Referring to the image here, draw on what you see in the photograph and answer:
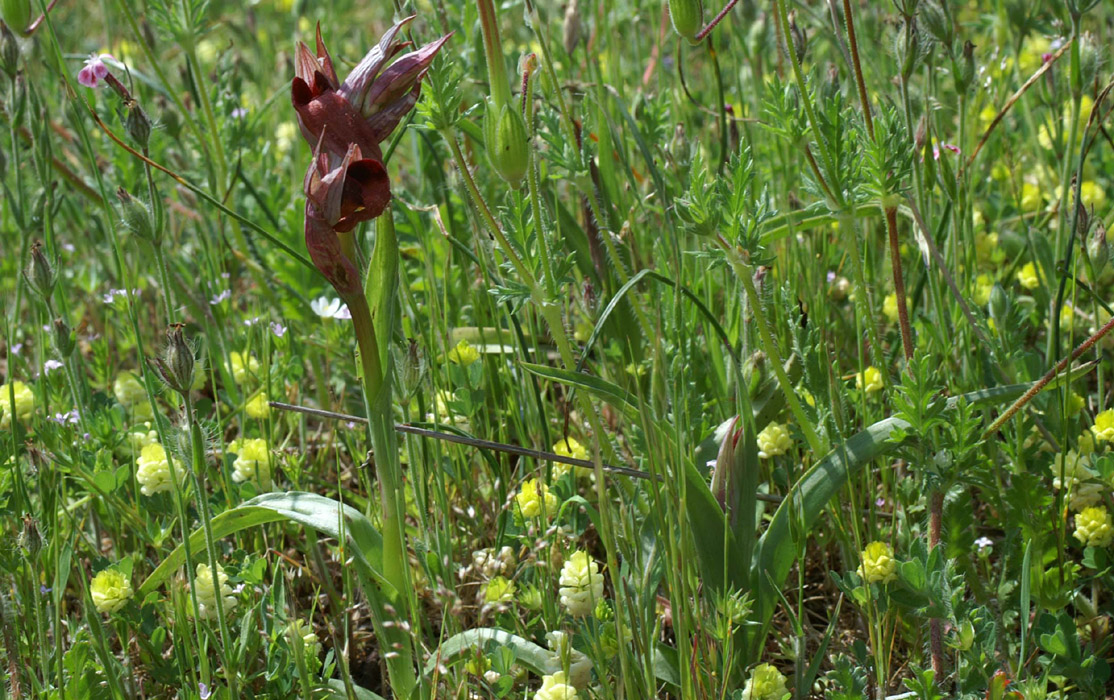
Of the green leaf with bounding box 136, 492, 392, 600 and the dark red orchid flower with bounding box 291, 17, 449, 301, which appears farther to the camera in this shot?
the green leaf with bounding box 136, 492, 392, 600

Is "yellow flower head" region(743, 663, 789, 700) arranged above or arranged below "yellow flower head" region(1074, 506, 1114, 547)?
above

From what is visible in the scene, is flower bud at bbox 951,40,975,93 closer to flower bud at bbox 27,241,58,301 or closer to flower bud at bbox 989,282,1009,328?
flower bud at bbox 989,282,1009,328

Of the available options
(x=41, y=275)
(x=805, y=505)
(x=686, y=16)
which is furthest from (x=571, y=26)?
(x=805, y=505)

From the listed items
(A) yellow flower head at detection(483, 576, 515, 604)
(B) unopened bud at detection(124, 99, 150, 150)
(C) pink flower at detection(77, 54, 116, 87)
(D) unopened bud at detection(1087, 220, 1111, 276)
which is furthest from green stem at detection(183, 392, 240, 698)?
(D) unopened bud at detection(1087, 220, 1111, 276)

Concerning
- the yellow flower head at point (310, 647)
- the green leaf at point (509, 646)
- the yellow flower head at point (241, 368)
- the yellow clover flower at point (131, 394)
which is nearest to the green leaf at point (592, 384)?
the green leaf at point (509, 646)

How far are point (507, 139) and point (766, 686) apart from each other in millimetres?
662

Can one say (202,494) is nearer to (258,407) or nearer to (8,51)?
(258,407)

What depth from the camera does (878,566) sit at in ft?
3.92

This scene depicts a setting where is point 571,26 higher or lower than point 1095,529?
higher

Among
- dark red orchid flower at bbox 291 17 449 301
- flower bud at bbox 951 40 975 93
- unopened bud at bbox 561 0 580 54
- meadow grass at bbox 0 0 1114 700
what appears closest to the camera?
dark red orchid flower at bbox 291 17 449 301

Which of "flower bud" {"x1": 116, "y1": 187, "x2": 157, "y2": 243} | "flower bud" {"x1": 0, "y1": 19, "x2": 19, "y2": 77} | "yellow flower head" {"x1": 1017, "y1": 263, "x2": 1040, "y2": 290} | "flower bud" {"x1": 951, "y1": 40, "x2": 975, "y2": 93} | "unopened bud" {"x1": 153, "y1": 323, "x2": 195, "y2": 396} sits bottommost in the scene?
"yellow flower head" {"x1": 1017, "y1": 263, "x2": 1040, "y2": 290}

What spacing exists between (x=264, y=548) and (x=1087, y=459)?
1.20 m

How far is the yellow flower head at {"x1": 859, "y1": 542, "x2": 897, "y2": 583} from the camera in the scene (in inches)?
47.0

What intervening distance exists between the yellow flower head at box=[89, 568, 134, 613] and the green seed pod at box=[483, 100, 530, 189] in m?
A: 0.77
